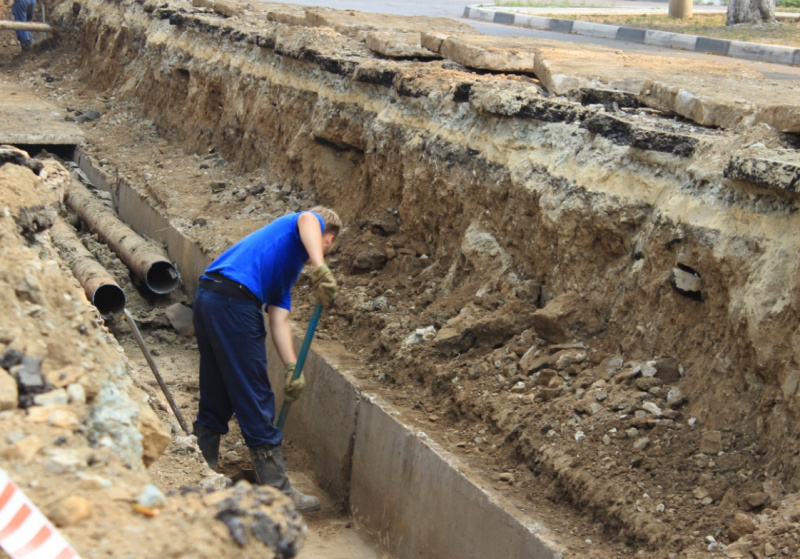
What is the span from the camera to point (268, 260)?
14.1 feet

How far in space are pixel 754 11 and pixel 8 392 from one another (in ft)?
42.9

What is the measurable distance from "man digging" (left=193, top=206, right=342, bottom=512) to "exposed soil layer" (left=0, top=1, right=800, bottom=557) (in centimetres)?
79

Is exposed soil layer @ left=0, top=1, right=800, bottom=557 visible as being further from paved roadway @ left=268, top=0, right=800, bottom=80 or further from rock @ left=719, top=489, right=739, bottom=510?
paved roadway @ left=268, top=0, right=800, bottom=80

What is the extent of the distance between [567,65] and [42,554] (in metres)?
5.34

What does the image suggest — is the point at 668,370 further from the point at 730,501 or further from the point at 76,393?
the point at 76,393

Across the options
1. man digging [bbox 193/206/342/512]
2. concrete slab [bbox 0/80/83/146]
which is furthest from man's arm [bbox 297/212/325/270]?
concrete slab [bbox 0/80/83/146]

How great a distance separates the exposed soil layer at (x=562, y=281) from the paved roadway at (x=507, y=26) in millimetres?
2285

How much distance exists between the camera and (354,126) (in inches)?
284

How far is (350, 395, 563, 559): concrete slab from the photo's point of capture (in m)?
3.62

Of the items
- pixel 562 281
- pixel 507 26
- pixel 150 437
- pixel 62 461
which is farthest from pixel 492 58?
pixel 507 26

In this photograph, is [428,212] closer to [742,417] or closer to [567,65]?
[567,65]

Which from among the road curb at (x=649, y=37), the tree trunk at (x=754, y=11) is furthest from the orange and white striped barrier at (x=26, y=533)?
the tree trunk at (x=754, y=11)

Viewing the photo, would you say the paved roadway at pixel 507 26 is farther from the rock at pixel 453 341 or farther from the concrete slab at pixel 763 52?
the rock at pixel 453 341

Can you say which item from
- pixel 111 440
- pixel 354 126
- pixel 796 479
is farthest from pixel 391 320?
pixel 111 440
